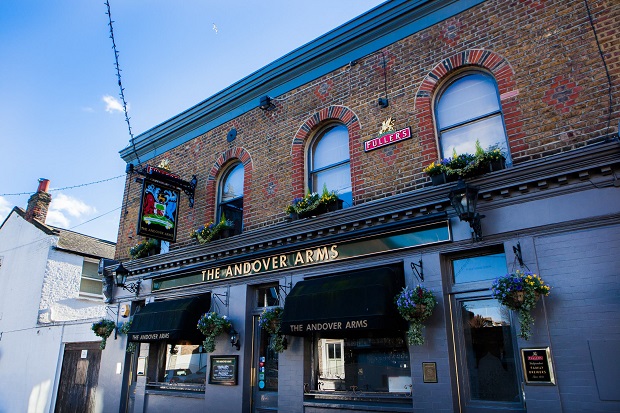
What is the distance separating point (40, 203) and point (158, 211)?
11752 millimetres

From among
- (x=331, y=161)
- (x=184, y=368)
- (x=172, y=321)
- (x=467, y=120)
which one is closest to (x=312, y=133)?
(x=331, y=161)

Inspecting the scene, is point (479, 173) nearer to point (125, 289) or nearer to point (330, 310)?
point (330, 310)

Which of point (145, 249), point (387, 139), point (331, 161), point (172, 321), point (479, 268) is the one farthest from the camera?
point (145, 249)

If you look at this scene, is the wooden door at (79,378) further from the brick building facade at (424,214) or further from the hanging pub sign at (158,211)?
the hanging pub sign at (158,211)

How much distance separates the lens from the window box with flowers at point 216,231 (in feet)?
35.3

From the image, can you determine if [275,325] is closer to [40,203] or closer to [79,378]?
[79,378]

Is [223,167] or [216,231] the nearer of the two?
[216,231]

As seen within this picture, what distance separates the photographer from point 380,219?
26.9 ft

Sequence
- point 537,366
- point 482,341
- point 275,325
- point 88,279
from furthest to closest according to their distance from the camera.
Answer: point 88,279 → point 275,325 → point 482,341 → point 537,366

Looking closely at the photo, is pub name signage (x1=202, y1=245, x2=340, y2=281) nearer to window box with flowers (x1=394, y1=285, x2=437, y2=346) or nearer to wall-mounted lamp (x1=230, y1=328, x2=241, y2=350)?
wall-mounted lamp (x1=230, y1=328, x2=241, y2=350)

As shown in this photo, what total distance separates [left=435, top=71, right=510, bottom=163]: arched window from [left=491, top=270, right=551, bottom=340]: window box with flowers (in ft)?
8.22

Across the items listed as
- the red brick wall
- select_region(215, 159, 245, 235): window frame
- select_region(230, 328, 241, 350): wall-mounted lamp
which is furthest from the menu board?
select_region(215, 159, 245, 235): window frame

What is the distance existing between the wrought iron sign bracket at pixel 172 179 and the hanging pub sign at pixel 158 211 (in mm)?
143

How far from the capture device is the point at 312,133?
10.4m
